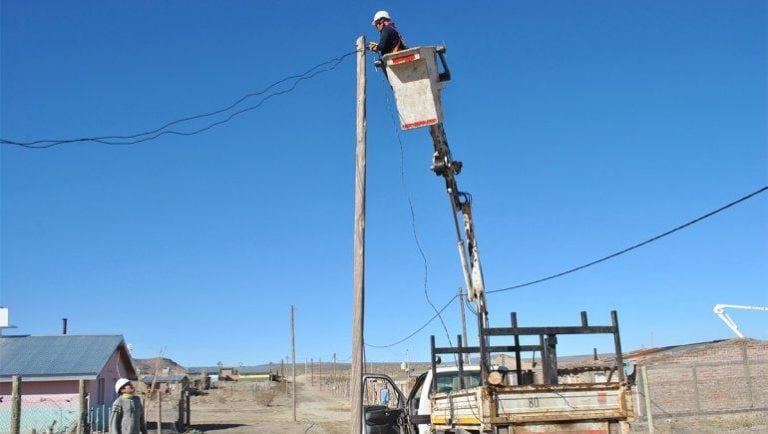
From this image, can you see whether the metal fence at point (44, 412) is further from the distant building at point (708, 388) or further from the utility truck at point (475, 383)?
the distant building at point (708, 388)

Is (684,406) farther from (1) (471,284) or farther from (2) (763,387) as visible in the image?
(1) (471,284)

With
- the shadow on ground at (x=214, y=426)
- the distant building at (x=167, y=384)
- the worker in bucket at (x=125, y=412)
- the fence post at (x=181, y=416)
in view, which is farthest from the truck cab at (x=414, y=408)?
the shadow on ground at (x=214, y=426)

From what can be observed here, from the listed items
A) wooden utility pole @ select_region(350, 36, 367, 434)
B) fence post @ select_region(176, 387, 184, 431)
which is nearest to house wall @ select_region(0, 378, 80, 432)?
fence post @ select_region(176, 387, 184, 431)

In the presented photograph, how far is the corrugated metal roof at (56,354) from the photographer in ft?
93.5

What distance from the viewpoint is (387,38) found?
10.2 meters

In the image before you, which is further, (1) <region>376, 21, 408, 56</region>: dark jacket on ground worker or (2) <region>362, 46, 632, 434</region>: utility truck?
(1) <region>376, 21, 408, 56</region>: dark jacket on ground worker

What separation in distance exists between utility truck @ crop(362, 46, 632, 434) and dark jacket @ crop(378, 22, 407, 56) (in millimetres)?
→ 307

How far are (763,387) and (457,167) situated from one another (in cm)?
1694

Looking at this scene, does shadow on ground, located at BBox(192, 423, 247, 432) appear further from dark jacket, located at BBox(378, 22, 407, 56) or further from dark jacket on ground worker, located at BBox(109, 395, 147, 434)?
dark jacket, located at BBox(378, 22, 407, 56)

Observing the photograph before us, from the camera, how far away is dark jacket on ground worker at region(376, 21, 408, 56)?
33.4 feet

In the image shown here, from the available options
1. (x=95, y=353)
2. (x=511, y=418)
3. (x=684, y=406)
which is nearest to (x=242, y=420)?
(x=95, y=353)

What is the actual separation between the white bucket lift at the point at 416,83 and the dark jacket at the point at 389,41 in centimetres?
33

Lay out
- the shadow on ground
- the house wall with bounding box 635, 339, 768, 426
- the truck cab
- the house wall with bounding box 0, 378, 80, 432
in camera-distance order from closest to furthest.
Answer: the truck cab → the house wall with bounding box 635, 339, 768, 426 → the house wall with bounding box 0, 378, 80, 432 → the shadow on ground

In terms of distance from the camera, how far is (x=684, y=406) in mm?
24484
